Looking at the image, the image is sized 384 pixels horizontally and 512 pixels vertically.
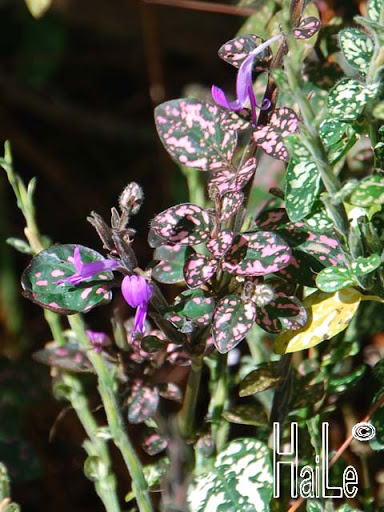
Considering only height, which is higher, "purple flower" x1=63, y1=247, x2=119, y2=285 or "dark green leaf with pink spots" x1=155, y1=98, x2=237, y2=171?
"dark green leaf with pink spots" x1=155, y1=98, x2=237, y2=171

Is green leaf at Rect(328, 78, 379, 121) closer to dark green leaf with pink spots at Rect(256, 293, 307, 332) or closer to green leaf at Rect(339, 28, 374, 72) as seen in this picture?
green leaf at Rect(339, 28, 374, 72)

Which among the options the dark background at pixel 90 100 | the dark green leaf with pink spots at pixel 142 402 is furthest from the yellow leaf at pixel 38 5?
the dark background at pixel 90 100

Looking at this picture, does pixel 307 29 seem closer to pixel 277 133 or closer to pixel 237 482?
pixel 277 133

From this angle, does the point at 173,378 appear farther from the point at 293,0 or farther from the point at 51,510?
the point at 293,0

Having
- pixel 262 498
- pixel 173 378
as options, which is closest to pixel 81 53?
pixel 173 378

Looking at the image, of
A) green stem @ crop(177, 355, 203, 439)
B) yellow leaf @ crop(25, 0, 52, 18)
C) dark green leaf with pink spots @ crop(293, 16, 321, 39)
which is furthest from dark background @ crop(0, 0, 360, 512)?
dark green leaf with pink spots @ crop(293, 16, 321, 39)
